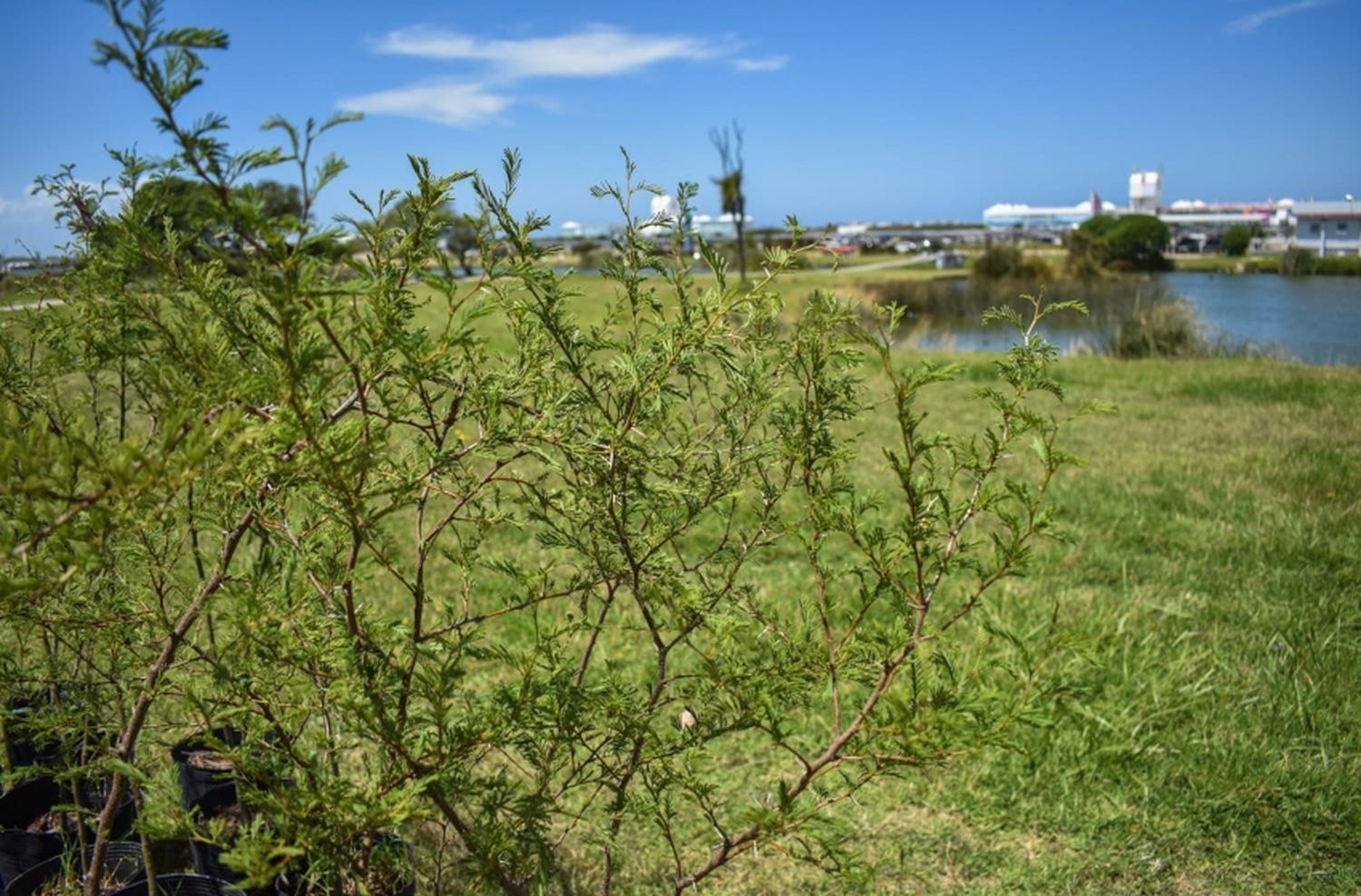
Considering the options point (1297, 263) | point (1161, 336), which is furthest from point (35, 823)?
point (1297, 263)

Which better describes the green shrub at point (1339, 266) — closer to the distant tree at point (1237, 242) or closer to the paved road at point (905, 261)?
the distant tree at point (1237, 242)

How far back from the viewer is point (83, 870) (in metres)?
2.47

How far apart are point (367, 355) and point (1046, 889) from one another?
257 centimetres

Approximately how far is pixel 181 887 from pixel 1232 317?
23.4 m

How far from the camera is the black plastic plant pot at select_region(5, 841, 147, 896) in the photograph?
96.6 inches

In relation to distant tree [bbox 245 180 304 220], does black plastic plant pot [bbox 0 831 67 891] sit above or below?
below

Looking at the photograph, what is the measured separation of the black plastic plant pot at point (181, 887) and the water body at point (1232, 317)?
1223cm

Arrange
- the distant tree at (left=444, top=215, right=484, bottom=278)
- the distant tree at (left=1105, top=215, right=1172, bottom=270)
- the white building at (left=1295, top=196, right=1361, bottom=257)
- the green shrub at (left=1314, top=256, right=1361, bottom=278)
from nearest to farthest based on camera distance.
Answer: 1. the distant tree at (left=444, top=215, right=484, bottom=278)
2. the green shrub at (left=1314, top=256, right=1361, bottom=278)
3. the white building at (left=1295, top=196, right=1361, bottom=257)
4. the distant tree at (left=1105, top=215, right=1172, bottom=270)

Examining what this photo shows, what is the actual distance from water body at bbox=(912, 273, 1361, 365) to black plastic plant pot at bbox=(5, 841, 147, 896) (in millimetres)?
12168

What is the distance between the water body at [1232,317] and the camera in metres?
16.0

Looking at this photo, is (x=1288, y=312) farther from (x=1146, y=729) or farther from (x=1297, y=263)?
(x=1146, y=729)

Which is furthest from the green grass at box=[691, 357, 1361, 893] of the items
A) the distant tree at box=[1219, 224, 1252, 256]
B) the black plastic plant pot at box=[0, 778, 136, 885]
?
the distant tree at box=[1219, 224, 1252, 256]

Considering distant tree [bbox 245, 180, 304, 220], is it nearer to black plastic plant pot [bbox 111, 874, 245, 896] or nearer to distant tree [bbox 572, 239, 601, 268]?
distant tree [bbox 572, 239, 601, 268]

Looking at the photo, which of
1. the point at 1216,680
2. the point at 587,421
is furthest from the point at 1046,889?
the point at 587,421
